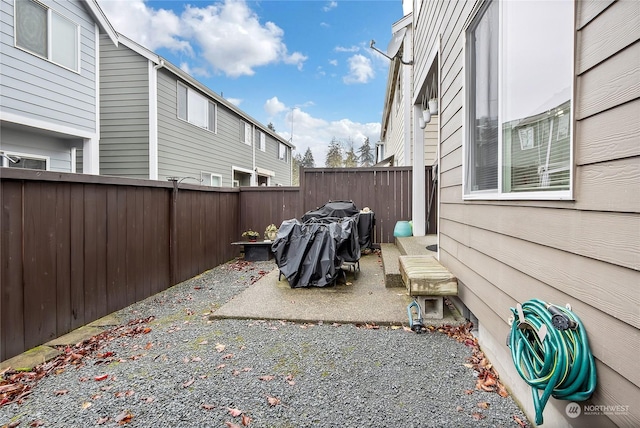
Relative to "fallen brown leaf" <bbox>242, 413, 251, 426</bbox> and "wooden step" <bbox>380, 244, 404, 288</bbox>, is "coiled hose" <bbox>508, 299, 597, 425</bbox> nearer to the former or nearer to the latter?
"fallen brown leaf" <bbox>242, 413, 251, 426</bbox>

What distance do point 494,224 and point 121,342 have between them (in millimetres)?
3141

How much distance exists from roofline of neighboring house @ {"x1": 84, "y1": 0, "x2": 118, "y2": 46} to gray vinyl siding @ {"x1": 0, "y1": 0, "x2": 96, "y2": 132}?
12cm

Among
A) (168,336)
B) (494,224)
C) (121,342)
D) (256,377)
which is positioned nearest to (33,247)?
(121,342)

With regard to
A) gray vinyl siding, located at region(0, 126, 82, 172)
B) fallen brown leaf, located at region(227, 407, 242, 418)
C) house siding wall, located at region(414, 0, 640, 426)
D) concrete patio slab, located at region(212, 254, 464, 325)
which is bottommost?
fallen brown leaf, located at region(227, 407, 242, 418)

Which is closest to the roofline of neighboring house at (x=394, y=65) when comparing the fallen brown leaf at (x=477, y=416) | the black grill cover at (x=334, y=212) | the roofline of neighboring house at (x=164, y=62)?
the black grill cover at (x=334, y=212)

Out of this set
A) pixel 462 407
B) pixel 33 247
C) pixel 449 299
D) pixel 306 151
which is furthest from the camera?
pixel 306 151

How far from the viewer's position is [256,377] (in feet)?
7.01

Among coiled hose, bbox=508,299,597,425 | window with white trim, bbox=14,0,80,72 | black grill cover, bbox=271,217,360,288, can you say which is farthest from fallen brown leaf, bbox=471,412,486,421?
window with white trim, bbox=14,0,80,72

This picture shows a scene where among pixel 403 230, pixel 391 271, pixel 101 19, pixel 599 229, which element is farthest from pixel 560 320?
pixel 101 19

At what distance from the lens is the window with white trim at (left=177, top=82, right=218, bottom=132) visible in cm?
871

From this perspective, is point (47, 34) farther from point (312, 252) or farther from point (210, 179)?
point (312, 252)

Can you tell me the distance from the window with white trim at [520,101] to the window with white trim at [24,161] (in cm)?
673

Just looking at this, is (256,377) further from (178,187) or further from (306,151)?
(306,151)

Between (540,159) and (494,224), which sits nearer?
(540,159)
